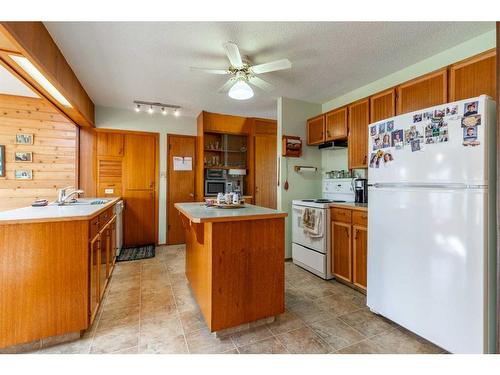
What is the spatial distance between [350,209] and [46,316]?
9.17ft

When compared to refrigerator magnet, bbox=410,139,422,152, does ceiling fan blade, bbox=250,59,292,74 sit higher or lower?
higher

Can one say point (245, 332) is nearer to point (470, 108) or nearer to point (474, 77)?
point (470, 108)

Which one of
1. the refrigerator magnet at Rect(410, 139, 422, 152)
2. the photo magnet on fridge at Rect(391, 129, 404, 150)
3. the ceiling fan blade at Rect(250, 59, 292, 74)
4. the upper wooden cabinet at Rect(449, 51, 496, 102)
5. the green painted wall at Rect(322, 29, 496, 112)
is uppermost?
the green painted wall at Rect(322, 29, 496, 112)

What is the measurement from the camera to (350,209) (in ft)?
8.43

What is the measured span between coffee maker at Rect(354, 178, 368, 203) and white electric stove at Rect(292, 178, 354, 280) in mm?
151

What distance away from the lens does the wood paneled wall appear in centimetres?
338

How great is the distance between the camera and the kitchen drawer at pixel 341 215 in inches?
103

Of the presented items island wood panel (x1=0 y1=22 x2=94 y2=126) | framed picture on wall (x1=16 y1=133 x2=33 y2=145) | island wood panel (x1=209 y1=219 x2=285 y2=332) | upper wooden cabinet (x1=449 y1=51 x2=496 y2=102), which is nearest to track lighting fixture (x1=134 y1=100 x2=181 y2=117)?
island wood panel (x1=0 y1=22 x2=94 y2=126)

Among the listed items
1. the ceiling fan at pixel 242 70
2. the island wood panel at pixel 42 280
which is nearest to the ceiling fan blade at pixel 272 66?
the ceiling fan at pixel 242 70

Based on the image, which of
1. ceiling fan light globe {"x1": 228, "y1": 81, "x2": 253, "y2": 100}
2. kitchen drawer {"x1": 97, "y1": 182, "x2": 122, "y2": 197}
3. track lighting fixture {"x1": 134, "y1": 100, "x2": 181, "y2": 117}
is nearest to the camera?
ceiling fan light globe {"x1": 228, "y1": 81, "x2": 253, "y2": 100}

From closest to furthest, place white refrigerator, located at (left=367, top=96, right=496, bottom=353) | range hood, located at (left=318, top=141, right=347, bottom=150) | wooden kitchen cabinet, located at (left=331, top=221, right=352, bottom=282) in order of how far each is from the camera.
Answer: white refrigerator, located at (left=367, top=96, right=496, bottom=353) < wooden kitchen cabinet, located at (left=331, top=221, right=352, bottom=282) < range hood, located at (left=318, top=141, right=347, bottom=150)

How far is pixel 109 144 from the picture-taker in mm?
3963

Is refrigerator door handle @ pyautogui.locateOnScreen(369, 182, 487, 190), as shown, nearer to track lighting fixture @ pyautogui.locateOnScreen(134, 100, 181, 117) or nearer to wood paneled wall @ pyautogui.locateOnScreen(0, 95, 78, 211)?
track lighting fixture @ pyautogui.locateOnScreen(134, 100, 181, 117)
